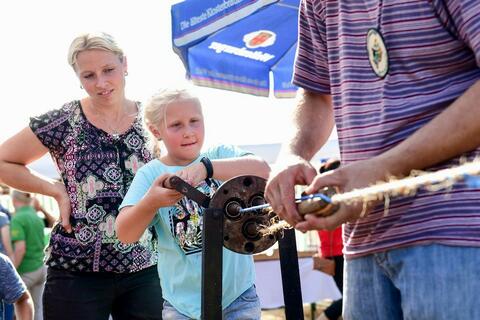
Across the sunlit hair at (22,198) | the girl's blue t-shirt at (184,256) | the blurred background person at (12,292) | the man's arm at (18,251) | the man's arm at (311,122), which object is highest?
the man's arm at (311,122)

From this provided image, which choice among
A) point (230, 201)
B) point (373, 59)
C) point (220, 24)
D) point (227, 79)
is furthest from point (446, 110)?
point (227, 79)

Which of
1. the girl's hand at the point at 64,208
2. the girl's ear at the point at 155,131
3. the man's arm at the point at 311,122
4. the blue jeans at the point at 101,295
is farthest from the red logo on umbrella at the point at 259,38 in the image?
the man's arm at the point at 311,122

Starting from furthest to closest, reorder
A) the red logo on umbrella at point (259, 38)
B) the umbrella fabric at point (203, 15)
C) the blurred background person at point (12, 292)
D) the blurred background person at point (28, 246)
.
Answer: the blurred background person at point (28, 246) < the red logo on umbrella at point (259, 38) < the umbrella fabric at point (203, 15) < the blurred background person at point (12, 292)

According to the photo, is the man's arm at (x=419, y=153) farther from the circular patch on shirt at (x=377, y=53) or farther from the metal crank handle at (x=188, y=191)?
the metal crank handle at (x=188, y=191)

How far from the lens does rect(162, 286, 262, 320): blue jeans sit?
3.16 meters

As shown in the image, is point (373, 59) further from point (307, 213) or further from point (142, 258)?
point (142, 258)

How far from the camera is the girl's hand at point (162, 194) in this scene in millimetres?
2910

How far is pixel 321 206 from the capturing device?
1706mm

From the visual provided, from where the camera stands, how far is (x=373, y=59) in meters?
1.87

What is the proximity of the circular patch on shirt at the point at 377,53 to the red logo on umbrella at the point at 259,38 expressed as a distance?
205 inches

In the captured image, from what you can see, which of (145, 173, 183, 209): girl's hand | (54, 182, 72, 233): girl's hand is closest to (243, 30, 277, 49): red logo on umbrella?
(54, 182, 72, 233): girl's hand

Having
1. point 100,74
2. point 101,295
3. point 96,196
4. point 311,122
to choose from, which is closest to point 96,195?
point 96,196

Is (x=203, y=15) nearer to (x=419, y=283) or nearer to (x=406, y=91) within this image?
(x=406, y=91)

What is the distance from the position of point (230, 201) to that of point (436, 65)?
3.46 feet
